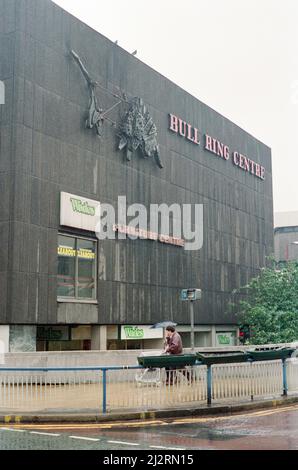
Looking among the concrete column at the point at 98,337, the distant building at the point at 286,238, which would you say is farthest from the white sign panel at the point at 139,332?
the distant building at the point at 286,238

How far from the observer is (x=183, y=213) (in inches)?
1268

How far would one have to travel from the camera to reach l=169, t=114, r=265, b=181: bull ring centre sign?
32463 mm

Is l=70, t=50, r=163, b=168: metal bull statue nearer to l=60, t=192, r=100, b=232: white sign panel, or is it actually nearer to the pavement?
l=60, t=192, r=100, b=232: white sign panel

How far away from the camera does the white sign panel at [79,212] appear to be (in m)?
24.1

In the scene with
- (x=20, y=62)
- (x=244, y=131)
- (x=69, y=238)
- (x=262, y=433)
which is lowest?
(x=262, y=433)

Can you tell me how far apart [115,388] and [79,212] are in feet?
39.9

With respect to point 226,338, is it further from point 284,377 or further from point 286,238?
point 286,238

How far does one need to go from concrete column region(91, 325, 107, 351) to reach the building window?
1.36 metres

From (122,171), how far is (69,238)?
15.2ft

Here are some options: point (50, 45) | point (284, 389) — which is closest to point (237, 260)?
point (50, 45)

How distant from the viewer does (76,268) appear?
2506 cm

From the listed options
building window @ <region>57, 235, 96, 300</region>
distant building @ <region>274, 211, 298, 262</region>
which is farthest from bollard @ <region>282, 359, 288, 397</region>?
distant building @ <region>274, 211, 298, 262</region>
